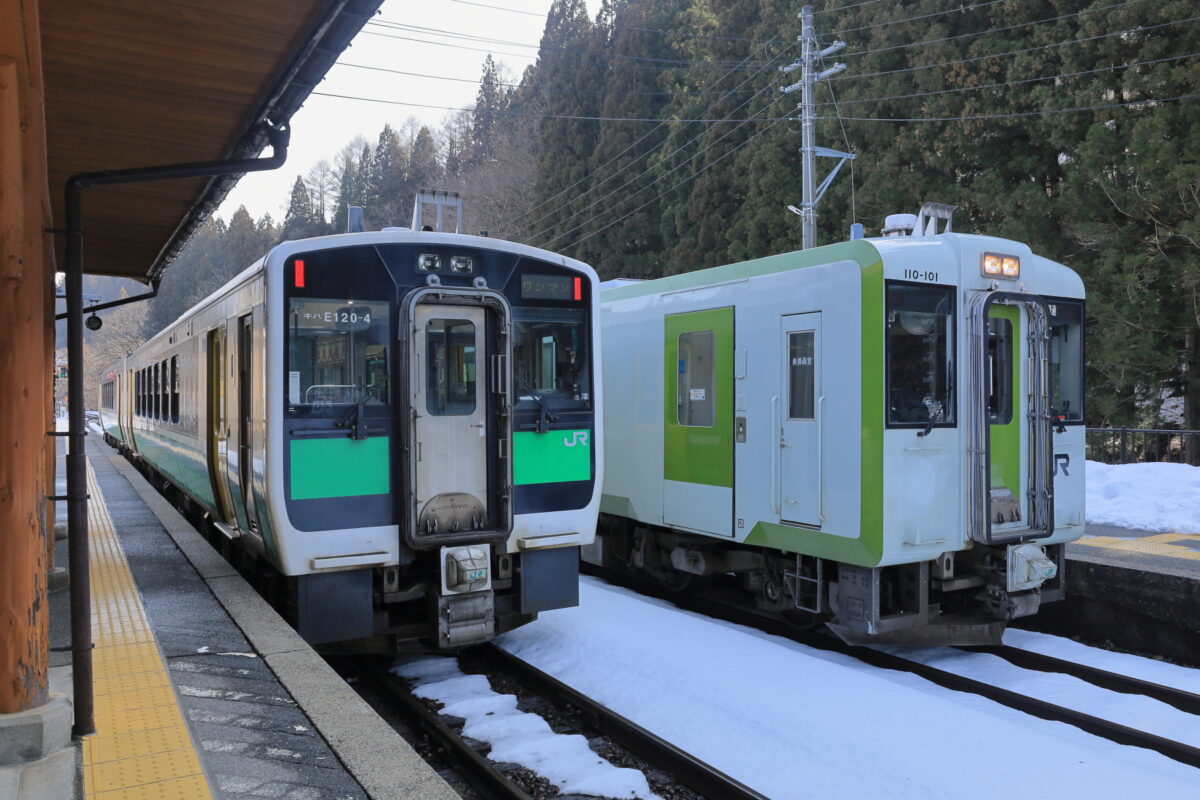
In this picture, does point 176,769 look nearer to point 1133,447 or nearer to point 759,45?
point 1133,447

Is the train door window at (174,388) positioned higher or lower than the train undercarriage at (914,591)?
higher

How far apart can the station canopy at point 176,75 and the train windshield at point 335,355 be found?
116cm

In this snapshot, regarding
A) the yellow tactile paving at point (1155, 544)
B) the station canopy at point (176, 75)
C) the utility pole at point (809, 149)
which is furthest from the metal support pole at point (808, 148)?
the station canopy at point (176, 75)

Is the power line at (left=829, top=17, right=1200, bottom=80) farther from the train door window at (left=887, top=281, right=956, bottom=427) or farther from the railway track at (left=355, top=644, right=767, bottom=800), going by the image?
the railway track at (left=355, top=644, right=767, bottom=800)

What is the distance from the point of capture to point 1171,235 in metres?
15.0

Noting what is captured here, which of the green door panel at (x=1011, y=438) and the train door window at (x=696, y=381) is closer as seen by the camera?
the green door panel at (x=1011, y=438)

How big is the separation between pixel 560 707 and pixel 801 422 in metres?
2.87

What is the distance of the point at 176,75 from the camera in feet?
16.9

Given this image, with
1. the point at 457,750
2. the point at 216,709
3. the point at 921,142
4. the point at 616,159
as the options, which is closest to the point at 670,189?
the point at 616,159

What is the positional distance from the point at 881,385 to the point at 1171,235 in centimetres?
1111

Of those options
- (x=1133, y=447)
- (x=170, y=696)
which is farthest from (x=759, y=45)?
(x=170, y=696)

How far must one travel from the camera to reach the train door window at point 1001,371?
7.46 m

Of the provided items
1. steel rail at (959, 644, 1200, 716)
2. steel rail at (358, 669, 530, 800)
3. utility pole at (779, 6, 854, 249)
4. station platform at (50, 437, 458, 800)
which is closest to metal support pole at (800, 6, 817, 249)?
utility pole at (779, 6, 854, 249)

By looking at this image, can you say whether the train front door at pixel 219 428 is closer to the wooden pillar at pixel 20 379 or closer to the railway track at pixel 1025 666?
the wooden pillar at pixel 20 379
